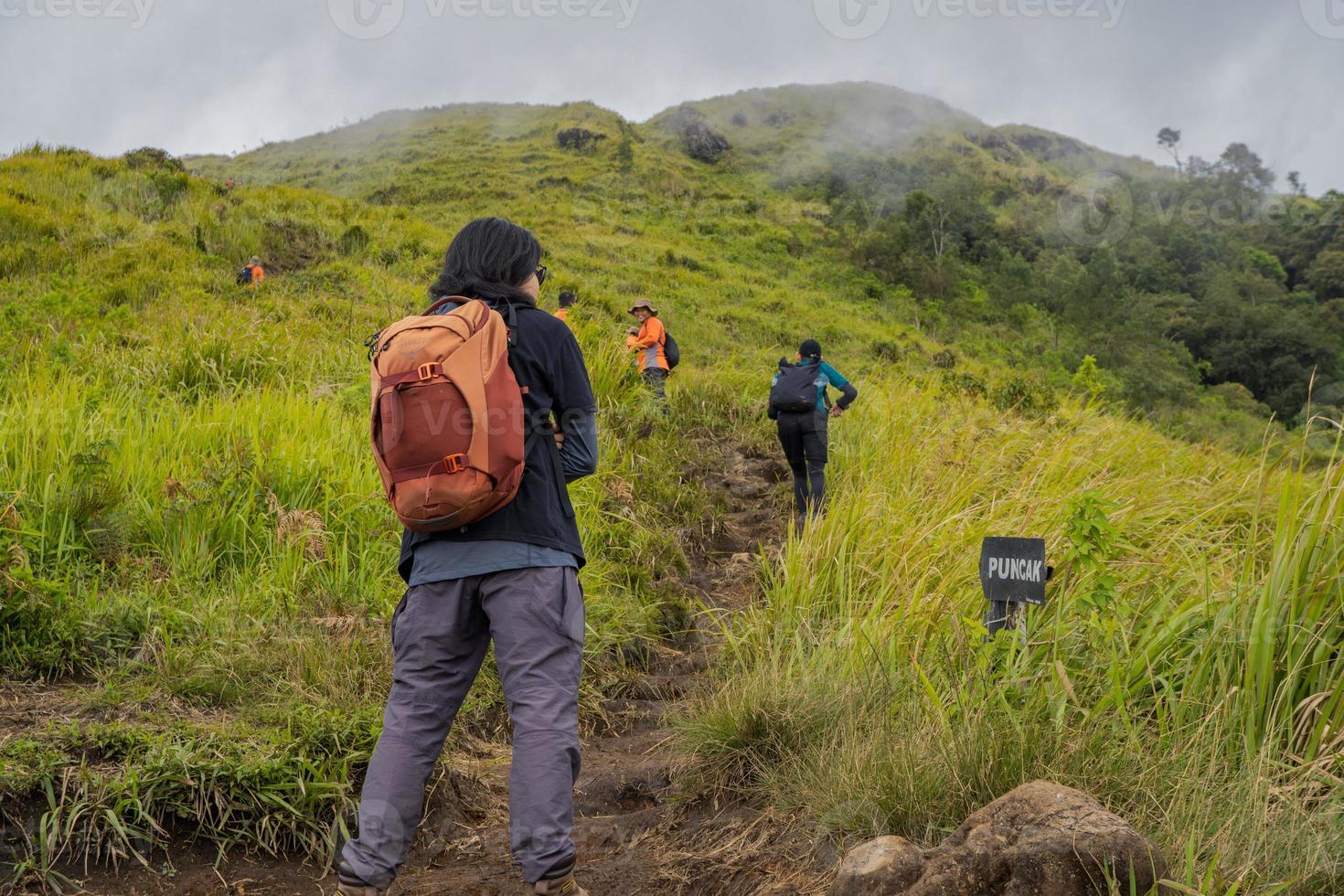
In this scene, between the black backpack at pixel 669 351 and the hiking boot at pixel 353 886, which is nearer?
the hiking boot at pixel 353 886

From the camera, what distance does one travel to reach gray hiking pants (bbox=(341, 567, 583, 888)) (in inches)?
97.2

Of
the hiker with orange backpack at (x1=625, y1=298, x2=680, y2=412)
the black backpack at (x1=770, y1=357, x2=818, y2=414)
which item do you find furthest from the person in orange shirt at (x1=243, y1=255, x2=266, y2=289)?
the black backpack at (x1=770, y1=357, x2=818, y2=414)

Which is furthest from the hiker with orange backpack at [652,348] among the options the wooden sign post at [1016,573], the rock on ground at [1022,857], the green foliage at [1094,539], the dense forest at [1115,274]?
the dense forest at [1115,274]

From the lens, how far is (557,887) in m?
2.44

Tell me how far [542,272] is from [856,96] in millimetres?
107706

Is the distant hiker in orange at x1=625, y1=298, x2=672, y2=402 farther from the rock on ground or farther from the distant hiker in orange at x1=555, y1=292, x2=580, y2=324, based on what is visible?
the rock on ground

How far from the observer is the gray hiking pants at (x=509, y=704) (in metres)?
2.47

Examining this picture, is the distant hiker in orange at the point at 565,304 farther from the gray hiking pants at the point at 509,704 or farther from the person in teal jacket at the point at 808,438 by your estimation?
the gray hiking pants at the point at 509,704

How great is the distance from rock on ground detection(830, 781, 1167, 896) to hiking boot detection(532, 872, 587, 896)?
676mm

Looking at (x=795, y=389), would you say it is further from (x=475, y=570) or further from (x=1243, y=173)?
(x=1243, y=173)

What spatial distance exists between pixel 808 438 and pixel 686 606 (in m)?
2.43

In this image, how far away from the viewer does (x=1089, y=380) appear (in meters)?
18.4

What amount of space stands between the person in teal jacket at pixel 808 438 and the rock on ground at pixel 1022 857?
18.6 feet

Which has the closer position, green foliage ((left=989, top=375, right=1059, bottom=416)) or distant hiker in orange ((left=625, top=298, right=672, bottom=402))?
distant hiker in orange ((left=625, top=298, right=672, bottom=402))
